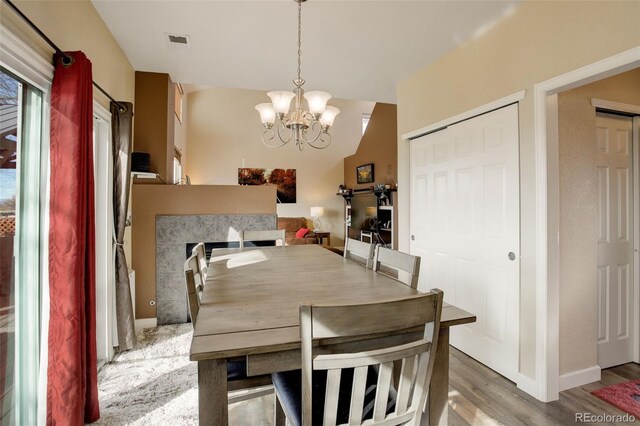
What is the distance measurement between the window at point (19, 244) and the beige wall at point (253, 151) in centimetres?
573

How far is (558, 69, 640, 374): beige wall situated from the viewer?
200cm

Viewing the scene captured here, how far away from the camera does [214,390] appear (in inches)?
35.9

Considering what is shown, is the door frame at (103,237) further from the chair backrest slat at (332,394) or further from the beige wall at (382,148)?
the beige wall at (382,148)

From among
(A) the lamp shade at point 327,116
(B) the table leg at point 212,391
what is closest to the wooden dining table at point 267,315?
(B) the table leg at point 212,391

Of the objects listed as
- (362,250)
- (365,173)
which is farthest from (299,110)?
(365,173)

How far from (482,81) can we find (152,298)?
11.7 ft

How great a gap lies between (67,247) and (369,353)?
1530 millimetres

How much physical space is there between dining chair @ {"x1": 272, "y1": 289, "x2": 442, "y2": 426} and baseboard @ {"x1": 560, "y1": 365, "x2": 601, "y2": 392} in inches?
65.5

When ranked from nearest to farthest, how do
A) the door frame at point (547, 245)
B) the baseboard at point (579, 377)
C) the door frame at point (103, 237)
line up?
the door frame at point (547, 245), the baseboard at point (579, 377), the door frame at point (103, 237)

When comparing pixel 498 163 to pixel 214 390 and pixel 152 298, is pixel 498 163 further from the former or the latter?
pixel 152 298

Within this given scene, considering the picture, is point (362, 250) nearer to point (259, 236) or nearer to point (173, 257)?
point (259, 236)

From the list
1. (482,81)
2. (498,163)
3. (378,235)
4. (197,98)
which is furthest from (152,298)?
(197,98)

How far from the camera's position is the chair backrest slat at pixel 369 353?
810mm

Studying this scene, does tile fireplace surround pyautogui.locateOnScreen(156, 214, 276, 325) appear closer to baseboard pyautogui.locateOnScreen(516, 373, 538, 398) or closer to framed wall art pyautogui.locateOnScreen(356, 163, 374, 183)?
baseboard pyautogui.locateOnScreen(516, 373, 538, 398)
